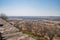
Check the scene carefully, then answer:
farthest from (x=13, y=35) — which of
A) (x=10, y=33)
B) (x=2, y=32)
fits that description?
(x=2, y=32)

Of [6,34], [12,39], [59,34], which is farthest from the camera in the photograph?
[59,34]

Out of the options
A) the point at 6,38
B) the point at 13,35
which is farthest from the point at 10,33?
the point at 6,38

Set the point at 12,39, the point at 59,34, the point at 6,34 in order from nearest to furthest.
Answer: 1. the point at 12,39
2. the point at 6,34
3. the point at 59,34

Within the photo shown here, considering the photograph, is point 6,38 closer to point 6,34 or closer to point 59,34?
point 6,34

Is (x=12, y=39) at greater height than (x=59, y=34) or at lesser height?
greater

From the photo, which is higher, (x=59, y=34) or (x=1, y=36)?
(x=1, y=36)

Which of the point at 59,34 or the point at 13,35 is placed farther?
the point at 59,34

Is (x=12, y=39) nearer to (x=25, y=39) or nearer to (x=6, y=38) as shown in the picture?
(x=6, y=38)

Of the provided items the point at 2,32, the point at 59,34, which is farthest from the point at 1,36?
the point at 59,34

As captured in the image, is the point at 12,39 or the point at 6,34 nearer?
the point at 12,39
